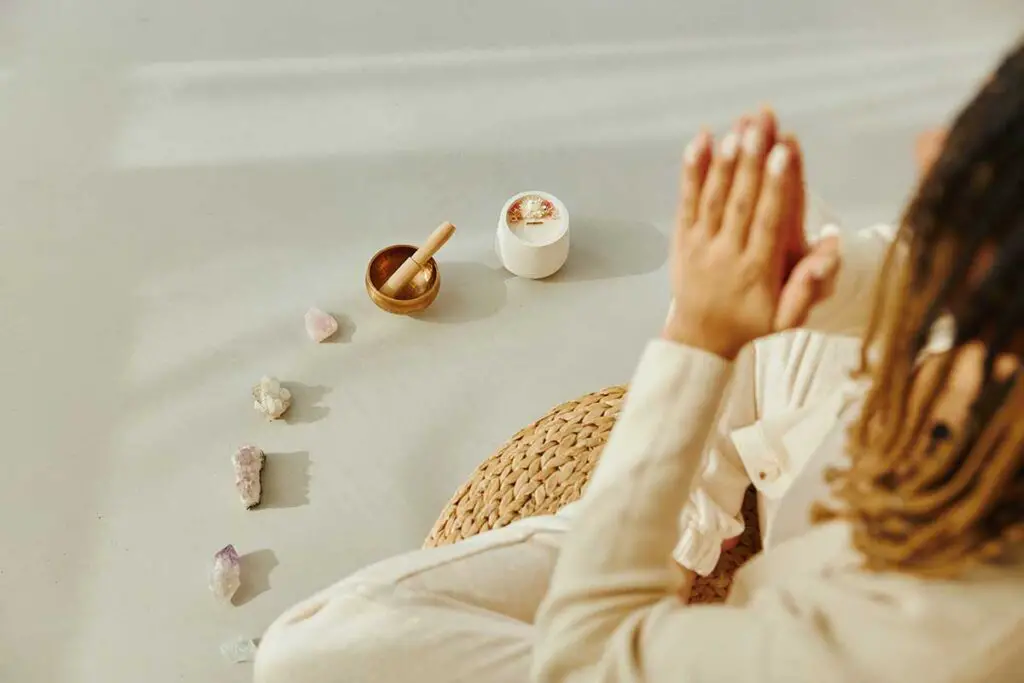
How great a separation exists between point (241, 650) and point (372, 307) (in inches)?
18.4

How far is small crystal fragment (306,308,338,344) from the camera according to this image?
122 centimetres

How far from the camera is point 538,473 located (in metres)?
0.99

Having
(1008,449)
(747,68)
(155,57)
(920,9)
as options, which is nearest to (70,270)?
(155,57)

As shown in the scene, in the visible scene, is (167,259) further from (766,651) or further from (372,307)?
(766,651)

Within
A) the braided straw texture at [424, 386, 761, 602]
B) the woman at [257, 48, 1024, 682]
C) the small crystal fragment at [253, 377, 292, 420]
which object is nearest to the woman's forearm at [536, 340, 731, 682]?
the woman at [257, 48, 1024, 682]

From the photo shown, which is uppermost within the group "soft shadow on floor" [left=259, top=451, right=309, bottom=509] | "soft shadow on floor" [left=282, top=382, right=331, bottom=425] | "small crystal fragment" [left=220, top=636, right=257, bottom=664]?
"soft shadow on floor" [left=282, top=382, right=331, bottom=425]

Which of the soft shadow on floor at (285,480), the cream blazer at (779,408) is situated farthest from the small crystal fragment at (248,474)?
the cream blazer at (779,408)

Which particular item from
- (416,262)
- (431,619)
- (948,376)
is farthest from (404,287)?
(948,376)

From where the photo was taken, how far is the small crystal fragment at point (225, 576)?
1075mm

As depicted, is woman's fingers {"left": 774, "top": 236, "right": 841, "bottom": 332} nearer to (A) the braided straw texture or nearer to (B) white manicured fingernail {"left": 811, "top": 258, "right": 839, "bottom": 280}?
(B) white manicured fingernail {"left": 811, "top": 258, "right": 839, "bottom": 280}

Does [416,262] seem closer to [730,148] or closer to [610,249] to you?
[610,249]

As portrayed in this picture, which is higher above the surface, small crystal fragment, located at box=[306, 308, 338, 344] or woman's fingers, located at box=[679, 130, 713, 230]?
woman's fingers, located at box=[679, 130, 713, 230]

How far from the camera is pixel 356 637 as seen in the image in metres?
0.74

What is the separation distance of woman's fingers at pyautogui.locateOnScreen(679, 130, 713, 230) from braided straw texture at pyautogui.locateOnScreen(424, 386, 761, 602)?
439mm
